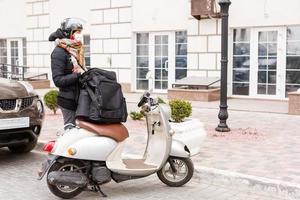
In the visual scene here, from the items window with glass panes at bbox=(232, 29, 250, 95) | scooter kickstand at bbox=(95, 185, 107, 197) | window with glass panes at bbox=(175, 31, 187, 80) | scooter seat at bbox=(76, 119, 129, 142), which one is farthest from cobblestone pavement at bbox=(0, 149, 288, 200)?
window with glass panes at bbox=(175, 31, 187, 80)

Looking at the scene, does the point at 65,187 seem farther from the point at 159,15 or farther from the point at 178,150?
the point at 159,15

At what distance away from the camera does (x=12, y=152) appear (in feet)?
25.8

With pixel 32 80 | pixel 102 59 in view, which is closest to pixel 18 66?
pixel 32 80

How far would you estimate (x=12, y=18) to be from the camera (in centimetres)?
2161

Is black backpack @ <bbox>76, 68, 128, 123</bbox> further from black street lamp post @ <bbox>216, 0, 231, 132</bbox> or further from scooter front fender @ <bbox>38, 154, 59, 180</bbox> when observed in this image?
black street lamp post @ <bbox>216, 0, 231, 132</bbox>

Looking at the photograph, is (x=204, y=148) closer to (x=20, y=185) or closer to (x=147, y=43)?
(x=20, y=185)

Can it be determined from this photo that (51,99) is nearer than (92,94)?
No

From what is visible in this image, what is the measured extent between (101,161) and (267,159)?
2482 mm

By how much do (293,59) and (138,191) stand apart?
918 centimetres

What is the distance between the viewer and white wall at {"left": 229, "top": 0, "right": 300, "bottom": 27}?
13.4 m

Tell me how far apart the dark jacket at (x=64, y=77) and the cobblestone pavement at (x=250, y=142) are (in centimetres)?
170

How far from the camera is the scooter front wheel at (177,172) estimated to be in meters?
5.79

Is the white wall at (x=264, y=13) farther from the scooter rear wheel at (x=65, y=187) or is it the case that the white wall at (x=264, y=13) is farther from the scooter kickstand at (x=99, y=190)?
the scooter rear wheel at (x=65, y=187)

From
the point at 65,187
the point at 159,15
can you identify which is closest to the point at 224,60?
the point at 65,187
